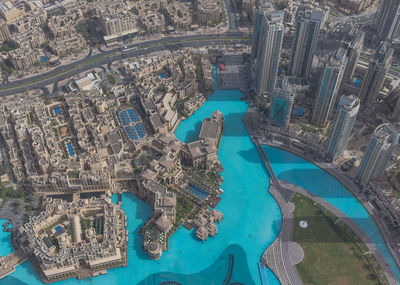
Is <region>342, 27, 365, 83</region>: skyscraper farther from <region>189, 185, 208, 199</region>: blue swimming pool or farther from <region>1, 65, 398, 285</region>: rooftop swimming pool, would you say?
<region>189, 185, 208, 199</region>: blue swimming pool

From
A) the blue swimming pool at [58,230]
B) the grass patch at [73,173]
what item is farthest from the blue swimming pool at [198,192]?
the blue swimming pool at [58,230]

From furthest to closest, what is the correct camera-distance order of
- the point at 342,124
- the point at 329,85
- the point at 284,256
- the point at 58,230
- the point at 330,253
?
the point at 329,85, the point at 342,124, the point at 330,253, the point at 58,230, the point at 284,256

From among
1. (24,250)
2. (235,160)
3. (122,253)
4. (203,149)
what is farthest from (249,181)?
(24,250)

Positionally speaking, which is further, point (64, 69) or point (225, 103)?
point (64, 69)

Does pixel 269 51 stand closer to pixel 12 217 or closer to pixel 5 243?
pixel 12 217

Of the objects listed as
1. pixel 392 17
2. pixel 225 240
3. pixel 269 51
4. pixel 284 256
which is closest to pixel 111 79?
pixel 269 51

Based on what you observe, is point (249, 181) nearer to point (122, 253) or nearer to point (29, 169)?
point (122, 253)
